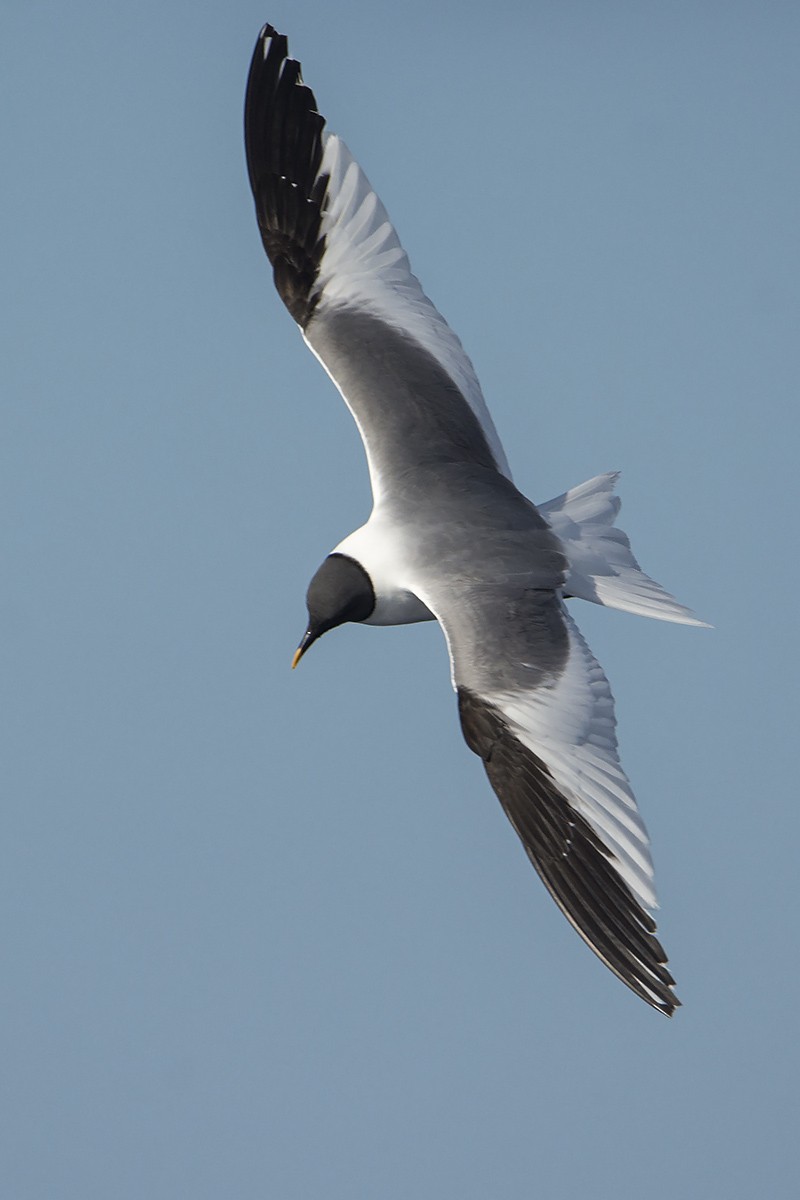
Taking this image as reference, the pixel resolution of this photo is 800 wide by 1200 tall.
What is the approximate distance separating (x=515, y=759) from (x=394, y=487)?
1.32m

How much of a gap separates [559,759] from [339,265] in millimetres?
2602

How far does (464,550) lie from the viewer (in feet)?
20.5

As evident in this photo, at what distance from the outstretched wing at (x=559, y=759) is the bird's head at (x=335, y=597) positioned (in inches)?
14.9

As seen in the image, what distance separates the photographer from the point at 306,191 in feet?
24.1

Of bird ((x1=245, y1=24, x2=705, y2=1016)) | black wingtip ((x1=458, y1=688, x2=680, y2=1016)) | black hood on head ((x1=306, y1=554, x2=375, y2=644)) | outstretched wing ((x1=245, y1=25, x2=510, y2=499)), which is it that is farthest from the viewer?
outstretched wing ((x1=245, y1=25, x2=510, y2=499))

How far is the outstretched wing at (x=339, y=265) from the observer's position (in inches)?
276

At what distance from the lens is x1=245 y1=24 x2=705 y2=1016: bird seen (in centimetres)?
562

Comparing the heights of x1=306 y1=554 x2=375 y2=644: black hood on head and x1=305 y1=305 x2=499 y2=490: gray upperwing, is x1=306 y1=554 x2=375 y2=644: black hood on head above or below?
below

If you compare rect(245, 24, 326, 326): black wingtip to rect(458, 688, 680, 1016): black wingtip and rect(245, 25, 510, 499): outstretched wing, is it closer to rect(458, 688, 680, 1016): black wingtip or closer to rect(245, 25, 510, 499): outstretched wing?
rect(245, 25, 510, 499): outstretched wing

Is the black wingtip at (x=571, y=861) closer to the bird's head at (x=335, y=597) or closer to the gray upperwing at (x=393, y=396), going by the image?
the bird's head at (x=335, y=597)

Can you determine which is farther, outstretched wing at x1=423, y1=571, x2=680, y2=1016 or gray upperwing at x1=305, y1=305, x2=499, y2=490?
gray upperwing at x1=305, y1=305, x2=499, y2=490

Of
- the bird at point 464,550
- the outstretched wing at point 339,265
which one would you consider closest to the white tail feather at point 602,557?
the bird at point 464,550

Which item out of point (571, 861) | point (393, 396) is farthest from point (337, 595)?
point (571, 861)

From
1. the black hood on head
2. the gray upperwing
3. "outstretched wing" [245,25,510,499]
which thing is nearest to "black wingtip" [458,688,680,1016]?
the black hood on head
